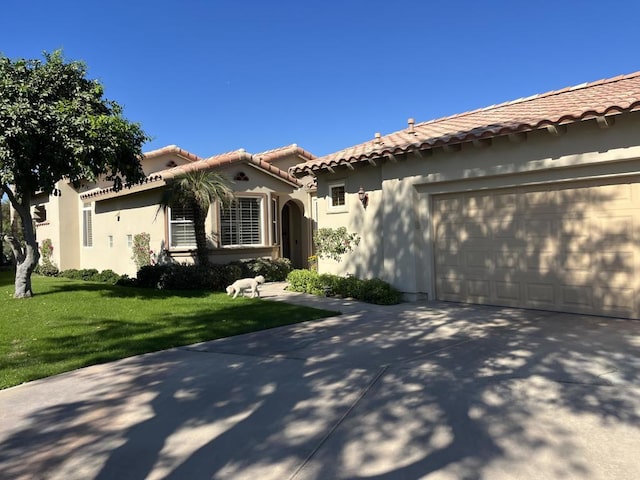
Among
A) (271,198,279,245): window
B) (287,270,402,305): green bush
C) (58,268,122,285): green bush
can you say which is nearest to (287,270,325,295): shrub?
(287,270,402,305): green bush

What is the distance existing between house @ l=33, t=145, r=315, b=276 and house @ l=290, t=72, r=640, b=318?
14.7 feet

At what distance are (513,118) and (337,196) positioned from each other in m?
4.64

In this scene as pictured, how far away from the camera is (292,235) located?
1881cm

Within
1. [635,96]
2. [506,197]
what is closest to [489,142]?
[506,197]

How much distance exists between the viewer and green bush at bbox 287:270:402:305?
10211mm

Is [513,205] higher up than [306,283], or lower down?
higher up

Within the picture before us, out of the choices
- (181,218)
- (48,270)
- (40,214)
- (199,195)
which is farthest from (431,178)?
(40,214)

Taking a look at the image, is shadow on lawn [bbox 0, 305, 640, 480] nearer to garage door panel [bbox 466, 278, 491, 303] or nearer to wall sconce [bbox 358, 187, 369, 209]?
garage door panel [bbox 466, 278, 491, 303]

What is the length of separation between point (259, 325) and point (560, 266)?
5339 mm

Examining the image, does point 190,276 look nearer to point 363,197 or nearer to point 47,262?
point 363,197

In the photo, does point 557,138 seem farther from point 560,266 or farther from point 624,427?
point 624,427

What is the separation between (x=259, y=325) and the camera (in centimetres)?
799

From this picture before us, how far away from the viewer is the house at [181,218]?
15.1 meters

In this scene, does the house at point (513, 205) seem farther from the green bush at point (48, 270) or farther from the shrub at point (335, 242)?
the green bush at point (48, 270)
